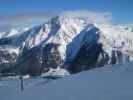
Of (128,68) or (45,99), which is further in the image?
(128,68)

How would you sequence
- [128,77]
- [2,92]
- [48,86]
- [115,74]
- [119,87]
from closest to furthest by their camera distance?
[119,87] → [128,77] → [115,74] → [48,86] → [2,92]

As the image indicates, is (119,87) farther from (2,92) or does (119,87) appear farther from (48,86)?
(2,92)

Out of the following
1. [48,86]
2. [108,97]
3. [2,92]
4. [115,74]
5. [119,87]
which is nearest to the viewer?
[108,97]

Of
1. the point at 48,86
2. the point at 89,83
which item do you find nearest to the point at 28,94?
the point at 48,86

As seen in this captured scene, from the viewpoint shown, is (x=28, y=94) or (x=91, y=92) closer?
(x=91, y=92)

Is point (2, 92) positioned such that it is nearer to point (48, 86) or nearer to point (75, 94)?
point (48, 86)

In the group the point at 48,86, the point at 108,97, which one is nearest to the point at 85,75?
the point at 48,86

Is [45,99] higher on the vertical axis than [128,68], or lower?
lower
